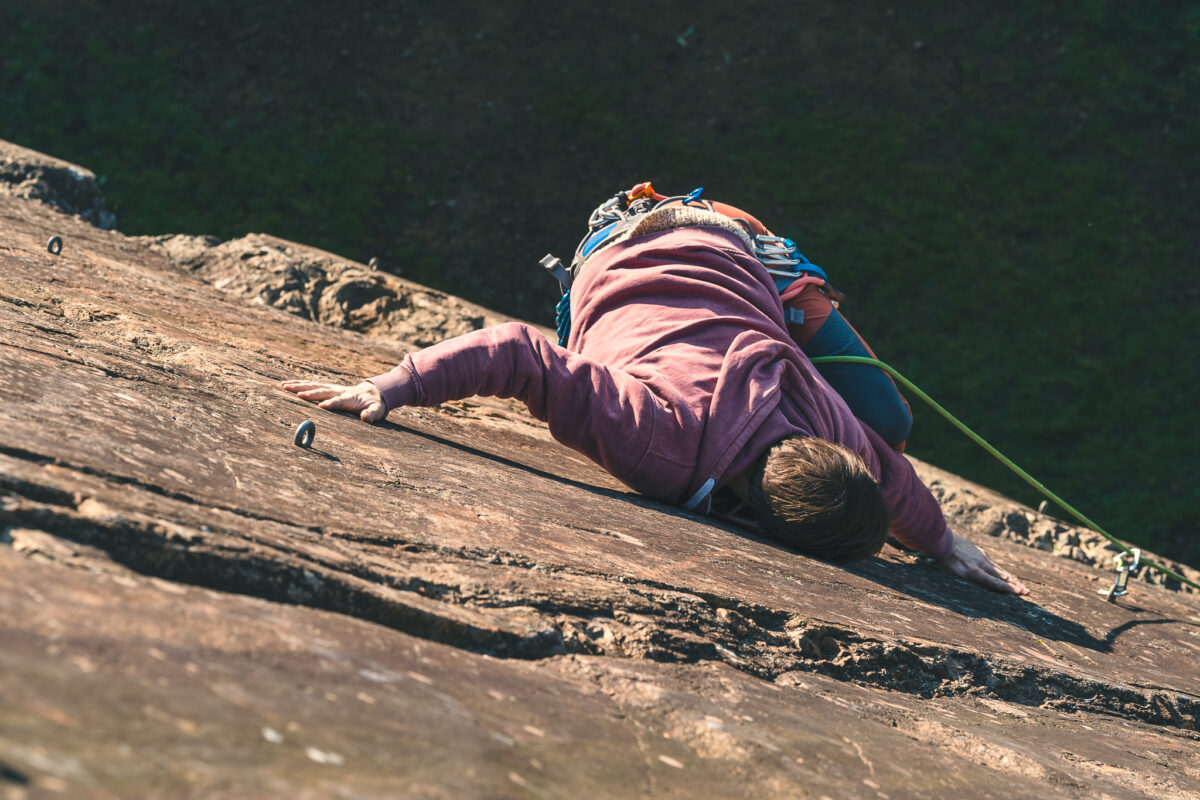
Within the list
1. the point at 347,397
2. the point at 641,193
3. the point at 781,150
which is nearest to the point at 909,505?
the point at 641,193

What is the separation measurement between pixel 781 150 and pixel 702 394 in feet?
19.6

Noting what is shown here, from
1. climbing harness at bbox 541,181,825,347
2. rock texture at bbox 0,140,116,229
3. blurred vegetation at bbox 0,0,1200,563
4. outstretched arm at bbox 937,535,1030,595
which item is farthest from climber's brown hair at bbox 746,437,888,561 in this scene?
blurred vegetation at bbox 0,0,1200,563

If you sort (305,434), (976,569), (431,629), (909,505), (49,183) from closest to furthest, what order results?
(431,629) → (305,434) → (909,505) → (976,569) → (49,183)

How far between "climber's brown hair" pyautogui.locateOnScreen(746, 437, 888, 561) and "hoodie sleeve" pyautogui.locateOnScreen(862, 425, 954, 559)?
1.15ft

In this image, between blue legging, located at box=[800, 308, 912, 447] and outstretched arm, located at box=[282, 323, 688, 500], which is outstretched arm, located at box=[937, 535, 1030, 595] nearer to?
blue legging, located at box=[800, 308, 912, 447]

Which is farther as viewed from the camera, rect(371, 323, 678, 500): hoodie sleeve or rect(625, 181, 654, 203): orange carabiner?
rect(625, 181, 654, 203): orange carabiner

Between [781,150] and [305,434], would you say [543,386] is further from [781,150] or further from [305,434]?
[781,150]

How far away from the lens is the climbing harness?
3.17 meters

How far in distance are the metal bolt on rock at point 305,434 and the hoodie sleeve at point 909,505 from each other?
1.61 m

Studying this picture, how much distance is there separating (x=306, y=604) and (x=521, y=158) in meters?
6.87

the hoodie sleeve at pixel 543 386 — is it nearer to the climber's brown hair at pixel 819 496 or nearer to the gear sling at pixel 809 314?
the climber's brown hair at pixel 819 496

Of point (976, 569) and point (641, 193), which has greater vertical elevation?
point (641, 193)

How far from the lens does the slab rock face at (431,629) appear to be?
1016 millimetres

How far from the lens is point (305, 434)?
1997mm
